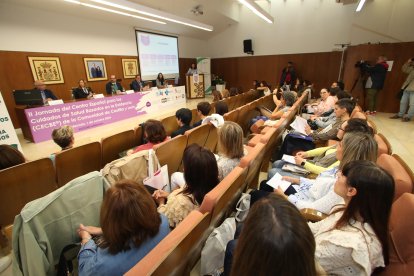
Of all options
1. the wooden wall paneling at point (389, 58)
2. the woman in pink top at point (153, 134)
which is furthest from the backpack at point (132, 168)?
the wooden wall paneling at point (389, 58)

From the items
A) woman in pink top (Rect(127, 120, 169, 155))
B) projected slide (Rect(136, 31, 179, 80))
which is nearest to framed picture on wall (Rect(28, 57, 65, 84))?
projected slide (Rect(136, 31, 179, 80))

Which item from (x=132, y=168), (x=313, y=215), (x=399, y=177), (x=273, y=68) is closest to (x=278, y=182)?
(x=313, y=215)

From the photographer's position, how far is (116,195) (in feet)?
2.97

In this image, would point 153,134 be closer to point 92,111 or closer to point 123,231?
point 123,231

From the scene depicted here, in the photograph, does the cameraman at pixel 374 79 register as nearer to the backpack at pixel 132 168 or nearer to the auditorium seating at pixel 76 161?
Answer: the backpack at pixel 132 168

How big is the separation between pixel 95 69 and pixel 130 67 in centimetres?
143

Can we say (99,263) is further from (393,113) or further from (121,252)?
(393,113)

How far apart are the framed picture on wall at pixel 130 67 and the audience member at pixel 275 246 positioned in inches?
346

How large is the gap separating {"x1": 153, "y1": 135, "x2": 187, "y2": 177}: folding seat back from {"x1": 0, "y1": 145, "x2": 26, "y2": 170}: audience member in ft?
3.81

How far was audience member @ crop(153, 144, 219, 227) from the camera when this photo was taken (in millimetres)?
1253

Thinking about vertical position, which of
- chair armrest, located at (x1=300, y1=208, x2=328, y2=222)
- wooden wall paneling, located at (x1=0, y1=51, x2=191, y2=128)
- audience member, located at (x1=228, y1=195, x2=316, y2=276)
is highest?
wooden wall paneling, located at (x1=0, y1=51, x2=191, y2=128)

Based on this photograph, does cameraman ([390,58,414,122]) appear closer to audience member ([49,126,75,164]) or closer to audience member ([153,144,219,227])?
audience member ([153,144,219,227])

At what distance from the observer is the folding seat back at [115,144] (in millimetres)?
2418

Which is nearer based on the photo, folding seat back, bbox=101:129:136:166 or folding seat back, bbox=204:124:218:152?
folding seat back, bbox=101:129:136:166
